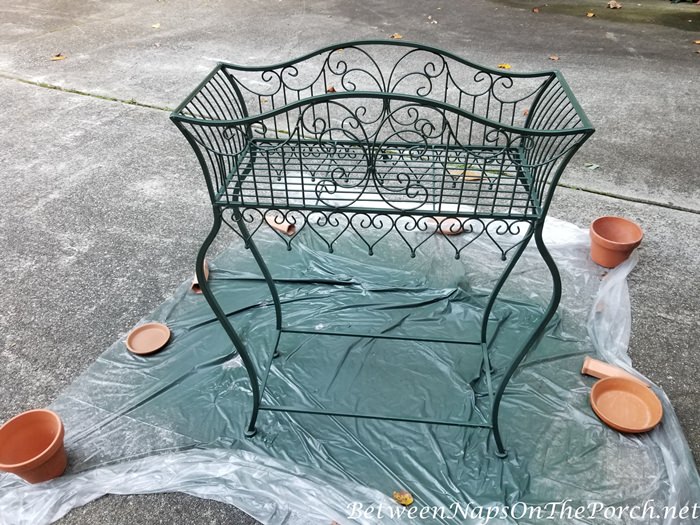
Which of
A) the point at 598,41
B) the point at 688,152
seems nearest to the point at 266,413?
the point at 688,152

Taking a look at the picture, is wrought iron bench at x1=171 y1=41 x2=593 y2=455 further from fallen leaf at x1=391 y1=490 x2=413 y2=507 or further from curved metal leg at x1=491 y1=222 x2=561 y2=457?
fallen leaf at x1=391 y1=490 x2=413 y2=507

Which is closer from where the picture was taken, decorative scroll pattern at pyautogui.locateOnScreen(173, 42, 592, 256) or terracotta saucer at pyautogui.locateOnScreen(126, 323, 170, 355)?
decorative scroll pattern at pyautogui.locateOnScreen(173, 42, 592, 256)

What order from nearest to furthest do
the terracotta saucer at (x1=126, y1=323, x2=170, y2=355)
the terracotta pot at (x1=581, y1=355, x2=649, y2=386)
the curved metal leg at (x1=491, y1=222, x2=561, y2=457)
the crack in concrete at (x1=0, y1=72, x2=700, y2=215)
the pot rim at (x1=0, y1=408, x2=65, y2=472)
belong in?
the curved metal leg at (x1=491, y1=222, x2=561, y2=457) → the pot rim at (x1=0, y1=408, x2=65, y2=472) → the terracotta pot at (x1=581, y1=355, x2=649, y2=386) → the terracotta saucer at (x1=126, y1=323, x2=170, y2=355) → the crack in concrete at (x1=0, y1=72, x2=700, y2=215)

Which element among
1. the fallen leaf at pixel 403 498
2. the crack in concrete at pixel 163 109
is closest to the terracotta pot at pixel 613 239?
the crack in concrete at pixel 163 109

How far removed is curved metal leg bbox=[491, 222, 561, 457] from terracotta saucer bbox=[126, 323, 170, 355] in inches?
55.1

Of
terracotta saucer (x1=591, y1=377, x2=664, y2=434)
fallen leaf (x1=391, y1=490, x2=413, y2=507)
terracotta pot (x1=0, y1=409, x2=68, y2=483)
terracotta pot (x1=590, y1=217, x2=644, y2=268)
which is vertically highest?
terracotta pot (x1=590, y1=217, x2=644, y2=268)

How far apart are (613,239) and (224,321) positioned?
202 cm

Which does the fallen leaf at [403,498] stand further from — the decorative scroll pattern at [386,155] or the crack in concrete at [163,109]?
the crack in concrete at [163,109]

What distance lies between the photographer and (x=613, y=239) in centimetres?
257

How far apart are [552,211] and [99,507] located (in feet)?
8.56

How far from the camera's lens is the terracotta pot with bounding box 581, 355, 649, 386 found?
79.0 inches

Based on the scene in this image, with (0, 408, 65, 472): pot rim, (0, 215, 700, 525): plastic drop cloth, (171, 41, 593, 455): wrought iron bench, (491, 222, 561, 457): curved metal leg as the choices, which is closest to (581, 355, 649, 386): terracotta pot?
(0, 215, 700, 525): plastic drop cloth

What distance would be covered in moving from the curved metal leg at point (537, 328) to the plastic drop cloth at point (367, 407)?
0.10m

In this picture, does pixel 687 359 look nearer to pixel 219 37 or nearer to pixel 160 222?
pixel 160 222
